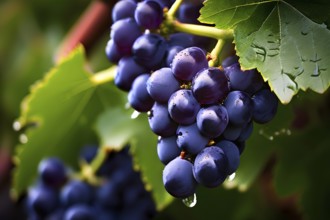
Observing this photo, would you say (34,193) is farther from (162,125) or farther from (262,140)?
(162,125)

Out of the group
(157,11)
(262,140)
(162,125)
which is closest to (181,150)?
(162,125)

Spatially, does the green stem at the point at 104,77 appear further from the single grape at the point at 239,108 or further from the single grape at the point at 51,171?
the single grape at the point at 239,108

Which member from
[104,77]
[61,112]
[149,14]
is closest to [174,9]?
[149,14]

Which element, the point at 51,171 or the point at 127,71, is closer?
the point at 127,71

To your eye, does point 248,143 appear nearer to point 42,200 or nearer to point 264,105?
point 264,105

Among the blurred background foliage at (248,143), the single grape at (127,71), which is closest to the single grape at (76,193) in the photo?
the blurred background foliage at (248,143)
